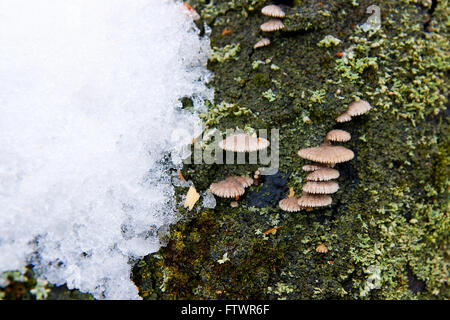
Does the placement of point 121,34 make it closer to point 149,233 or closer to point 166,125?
point 166,125

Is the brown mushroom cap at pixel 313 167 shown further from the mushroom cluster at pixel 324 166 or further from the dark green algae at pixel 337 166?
the dark green algae at pixel 337 166

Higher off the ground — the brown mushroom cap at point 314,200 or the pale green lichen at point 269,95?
the pale green lichen at point 269,95

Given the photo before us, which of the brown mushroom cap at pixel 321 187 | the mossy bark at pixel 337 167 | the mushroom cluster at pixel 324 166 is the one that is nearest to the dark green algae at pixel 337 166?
the mossy bark at pixel 337 167

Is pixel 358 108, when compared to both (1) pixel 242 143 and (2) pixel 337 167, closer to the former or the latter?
(2) pixel 337 167

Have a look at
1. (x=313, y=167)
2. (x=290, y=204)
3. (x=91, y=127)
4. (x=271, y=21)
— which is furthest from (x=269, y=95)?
(x=91, y=127)

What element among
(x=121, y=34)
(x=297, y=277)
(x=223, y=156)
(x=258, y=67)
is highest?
(x=121, y=34)

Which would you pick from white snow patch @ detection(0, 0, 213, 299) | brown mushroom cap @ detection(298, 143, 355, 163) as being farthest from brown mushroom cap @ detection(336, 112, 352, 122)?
white snow patch @ detection(0, 0, 213, 299)
